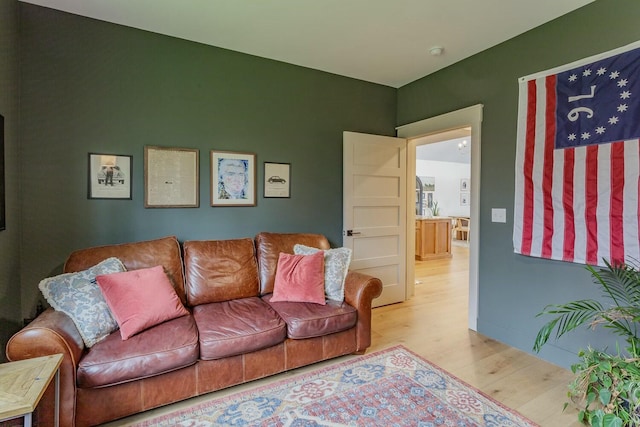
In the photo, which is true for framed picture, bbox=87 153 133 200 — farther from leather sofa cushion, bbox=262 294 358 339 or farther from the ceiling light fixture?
the ceiling light fixture

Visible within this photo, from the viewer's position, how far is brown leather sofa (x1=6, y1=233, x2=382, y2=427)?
1.64m

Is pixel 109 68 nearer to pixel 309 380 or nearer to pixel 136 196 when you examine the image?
pixel 136 196

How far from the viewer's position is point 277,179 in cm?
321

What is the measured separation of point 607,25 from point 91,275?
3.81 metres

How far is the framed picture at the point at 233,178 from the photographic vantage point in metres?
2.92

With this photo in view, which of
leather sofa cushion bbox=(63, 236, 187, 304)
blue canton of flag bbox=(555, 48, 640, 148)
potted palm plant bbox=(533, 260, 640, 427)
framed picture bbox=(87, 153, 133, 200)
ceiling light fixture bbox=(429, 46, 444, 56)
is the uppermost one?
ceiling light fixture bbox=(429, 46, 444, 56)

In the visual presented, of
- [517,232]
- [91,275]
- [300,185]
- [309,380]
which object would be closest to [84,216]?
[91,275]

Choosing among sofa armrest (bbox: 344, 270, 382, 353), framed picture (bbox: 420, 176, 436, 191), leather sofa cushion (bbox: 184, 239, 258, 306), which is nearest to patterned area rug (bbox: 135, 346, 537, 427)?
sofa armrest (bbox: 344, 270, 382, 353)

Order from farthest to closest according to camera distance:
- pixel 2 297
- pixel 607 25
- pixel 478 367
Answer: pixel 478 367
pixel 607 25
pixel 2 297

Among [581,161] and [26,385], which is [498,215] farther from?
[26,385]

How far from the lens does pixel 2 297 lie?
2.00 metres

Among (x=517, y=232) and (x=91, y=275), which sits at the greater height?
(x=517, y=232)

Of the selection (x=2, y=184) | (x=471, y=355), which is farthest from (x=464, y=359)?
(x=2, y=184)

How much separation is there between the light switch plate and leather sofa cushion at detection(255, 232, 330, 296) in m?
1.55
